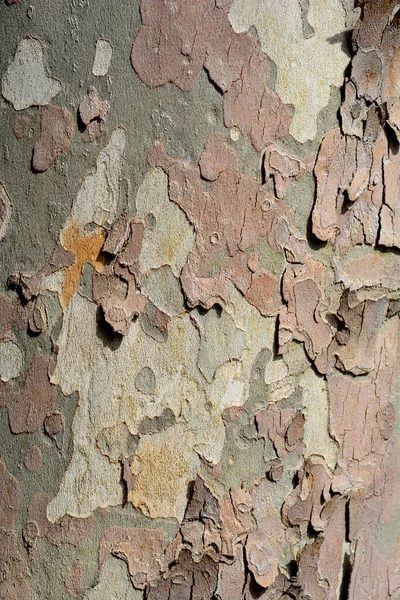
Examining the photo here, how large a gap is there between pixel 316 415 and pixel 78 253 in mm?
394

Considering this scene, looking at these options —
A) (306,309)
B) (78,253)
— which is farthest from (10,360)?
(306,309)

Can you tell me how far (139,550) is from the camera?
95 cm

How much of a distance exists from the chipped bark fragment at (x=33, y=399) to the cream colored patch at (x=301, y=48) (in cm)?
45

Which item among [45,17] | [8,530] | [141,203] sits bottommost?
[8,530]

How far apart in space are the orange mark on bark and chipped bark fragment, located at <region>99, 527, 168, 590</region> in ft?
1.01

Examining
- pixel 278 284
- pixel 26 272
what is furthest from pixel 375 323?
pixel 26 272

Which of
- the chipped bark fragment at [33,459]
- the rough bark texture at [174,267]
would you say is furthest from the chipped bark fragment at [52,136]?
the chipped bark fragment at [33,459]

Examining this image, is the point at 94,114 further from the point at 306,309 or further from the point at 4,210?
the point at 306,309

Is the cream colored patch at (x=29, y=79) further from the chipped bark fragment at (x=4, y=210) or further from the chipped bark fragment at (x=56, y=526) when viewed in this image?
the chipped bark fragment at (x=56, y=526)

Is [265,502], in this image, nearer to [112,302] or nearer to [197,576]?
[197,576]

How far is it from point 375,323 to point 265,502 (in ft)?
0.96

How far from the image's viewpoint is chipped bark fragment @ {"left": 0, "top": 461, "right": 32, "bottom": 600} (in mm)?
959

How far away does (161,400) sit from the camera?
94cm

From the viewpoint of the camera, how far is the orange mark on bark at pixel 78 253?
928 millimetres
